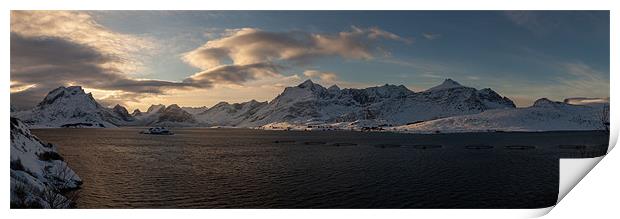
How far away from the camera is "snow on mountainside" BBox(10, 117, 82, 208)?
2622cm

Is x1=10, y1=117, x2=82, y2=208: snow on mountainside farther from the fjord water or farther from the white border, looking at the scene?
the fjord water

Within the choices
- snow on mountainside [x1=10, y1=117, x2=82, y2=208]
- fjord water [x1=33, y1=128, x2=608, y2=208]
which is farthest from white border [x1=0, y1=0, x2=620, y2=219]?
fjord water [x1=33, y1=128, x2=608, y2=208]

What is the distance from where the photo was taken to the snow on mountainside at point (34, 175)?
26219mm

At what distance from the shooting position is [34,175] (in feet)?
105
